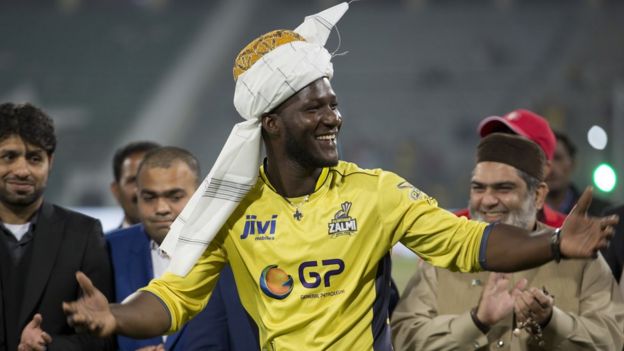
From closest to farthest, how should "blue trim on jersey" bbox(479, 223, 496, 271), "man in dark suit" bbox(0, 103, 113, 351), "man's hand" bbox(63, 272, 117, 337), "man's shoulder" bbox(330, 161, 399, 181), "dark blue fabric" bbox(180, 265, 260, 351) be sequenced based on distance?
"man's hand" bbox(63, 272, 117, 337) < "blue trim on jersey" bbox(479, 223, 496, 271) < "man's shoulder" bbox(330, 161, 399, 181) < "dark blue fabric" bbox(180, 265, 260, 351) < "man in dark suit" bbox(0, 103, 113, 351)

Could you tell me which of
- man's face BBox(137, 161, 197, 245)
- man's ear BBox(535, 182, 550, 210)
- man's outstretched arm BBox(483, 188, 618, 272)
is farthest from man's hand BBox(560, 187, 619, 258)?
man's face BBox(137, 161, 197, 245)

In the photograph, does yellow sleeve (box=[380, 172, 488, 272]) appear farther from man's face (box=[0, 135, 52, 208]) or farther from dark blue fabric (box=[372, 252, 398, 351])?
man's face (box=[0, 135, 52, 208])

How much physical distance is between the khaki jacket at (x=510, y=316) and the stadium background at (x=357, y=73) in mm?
10485

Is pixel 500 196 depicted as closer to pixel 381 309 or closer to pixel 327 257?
pixel 381 309

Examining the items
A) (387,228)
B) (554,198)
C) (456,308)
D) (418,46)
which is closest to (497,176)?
(456,308)

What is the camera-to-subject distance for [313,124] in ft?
11.5

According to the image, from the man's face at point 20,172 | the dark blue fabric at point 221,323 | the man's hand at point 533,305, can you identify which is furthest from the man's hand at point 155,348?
the man's hand at point 533,305

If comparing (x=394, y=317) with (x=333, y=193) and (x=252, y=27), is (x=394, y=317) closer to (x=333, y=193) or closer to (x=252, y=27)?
(x=333, y=193)

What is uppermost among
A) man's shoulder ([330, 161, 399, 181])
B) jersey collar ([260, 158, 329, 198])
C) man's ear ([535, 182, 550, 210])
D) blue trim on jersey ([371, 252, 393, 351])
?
man's ear ([535, 182, 550, 210])

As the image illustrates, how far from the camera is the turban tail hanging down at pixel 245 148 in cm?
352

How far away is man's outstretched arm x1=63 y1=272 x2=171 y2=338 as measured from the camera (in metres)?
3.18

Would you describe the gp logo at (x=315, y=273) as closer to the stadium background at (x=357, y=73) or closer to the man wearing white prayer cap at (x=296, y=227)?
the man wearing white prayer cap at (x=296, y=227)

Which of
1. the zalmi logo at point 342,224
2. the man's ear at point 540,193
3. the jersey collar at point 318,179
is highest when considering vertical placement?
the man's ear at point 540,193

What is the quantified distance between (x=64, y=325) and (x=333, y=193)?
1635 millimetres
